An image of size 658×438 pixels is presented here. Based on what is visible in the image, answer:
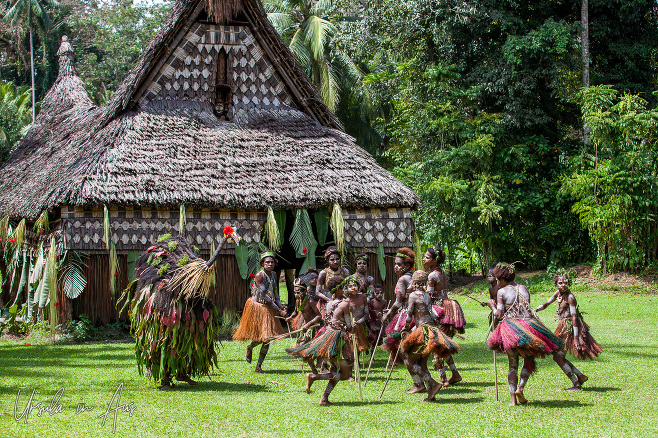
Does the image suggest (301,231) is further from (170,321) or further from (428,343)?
(428,343)

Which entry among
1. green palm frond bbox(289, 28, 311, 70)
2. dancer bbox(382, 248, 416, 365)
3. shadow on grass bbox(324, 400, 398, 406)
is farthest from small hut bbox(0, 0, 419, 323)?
green palm frond bbox(289, 28, 311, 70)

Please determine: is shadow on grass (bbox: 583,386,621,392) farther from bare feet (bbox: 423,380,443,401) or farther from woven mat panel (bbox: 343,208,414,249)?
woven mat panel (bbox: 343,208,414,249)

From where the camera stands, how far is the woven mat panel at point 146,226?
12.3m

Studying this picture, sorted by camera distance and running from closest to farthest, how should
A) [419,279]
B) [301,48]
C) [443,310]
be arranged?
[419,279] < [443,310] < [301,48]

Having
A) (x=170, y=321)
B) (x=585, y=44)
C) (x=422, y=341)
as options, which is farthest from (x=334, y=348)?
(x=585, y=44)

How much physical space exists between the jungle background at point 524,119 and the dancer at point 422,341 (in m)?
13.5

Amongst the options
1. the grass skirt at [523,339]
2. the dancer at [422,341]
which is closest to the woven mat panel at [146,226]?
the dancer at [422,341]

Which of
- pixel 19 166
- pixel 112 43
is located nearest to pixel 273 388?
pixel 19 166

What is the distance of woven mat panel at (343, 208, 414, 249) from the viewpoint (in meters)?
13.3

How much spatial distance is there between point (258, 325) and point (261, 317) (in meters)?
0.11

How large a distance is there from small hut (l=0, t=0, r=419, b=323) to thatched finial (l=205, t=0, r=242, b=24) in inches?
0.8

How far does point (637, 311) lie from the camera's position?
1636 cm

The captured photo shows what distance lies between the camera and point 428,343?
7.11 metres

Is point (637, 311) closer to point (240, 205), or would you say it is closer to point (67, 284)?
point (240, 205)
